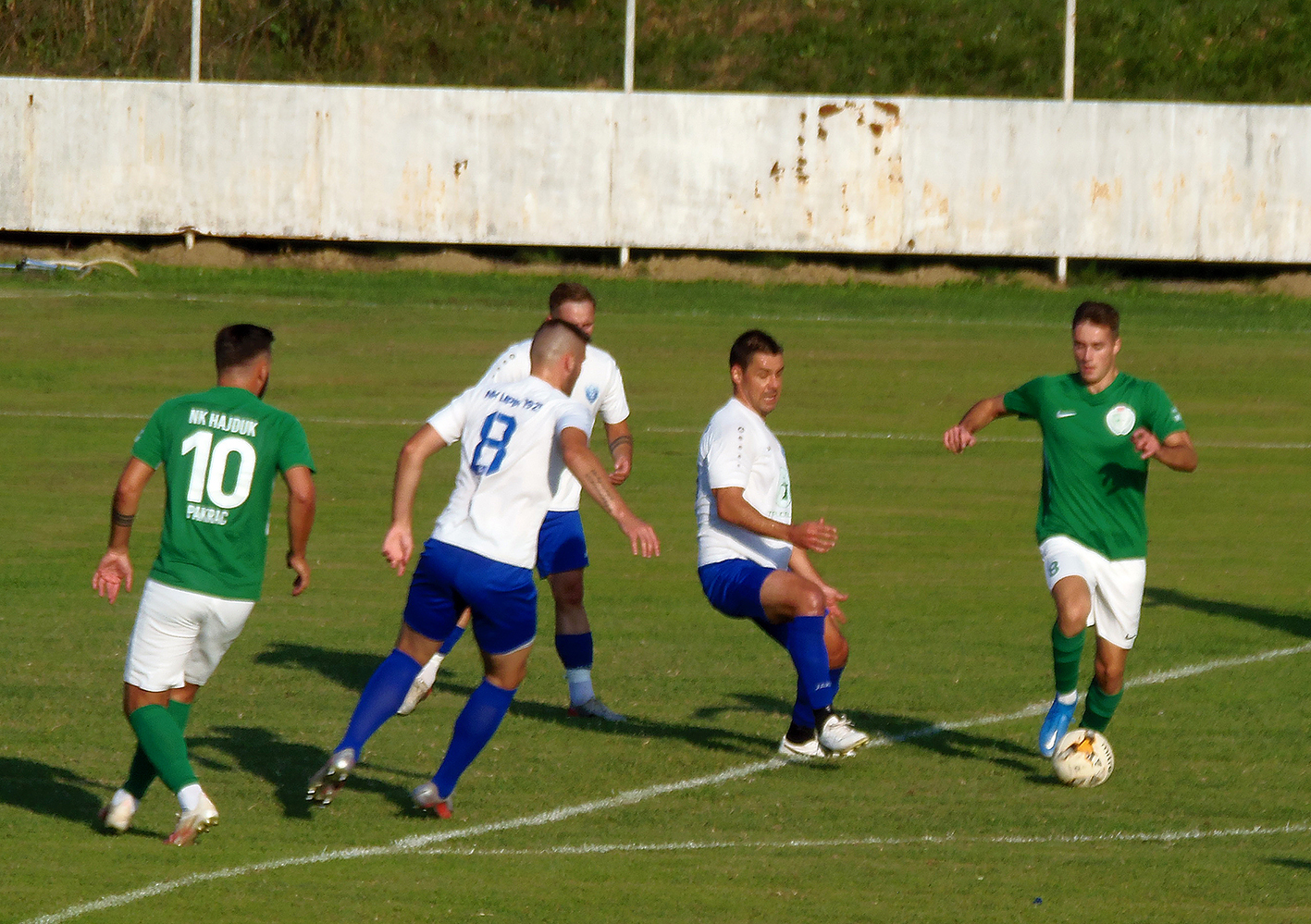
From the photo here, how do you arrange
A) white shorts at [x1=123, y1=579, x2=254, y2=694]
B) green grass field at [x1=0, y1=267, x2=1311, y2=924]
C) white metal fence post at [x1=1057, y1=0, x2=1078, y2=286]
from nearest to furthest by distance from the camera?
green grass field at [x1=0, y1=267, x2=1311, y2=924] < white shorts at [x1=123, y1=579, x2=254, y2=694] < white metal fence post at [x1=1057, y1=0, x2=1078, y2=286]

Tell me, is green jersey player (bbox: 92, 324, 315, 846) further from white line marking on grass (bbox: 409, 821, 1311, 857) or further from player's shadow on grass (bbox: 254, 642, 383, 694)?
player's shadow on grass (bbox: 254, 642, 383, 694)

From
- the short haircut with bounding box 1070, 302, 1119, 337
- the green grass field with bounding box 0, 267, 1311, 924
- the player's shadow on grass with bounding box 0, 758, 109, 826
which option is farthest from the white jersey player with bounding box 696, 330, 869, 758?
the player's shadow on grass with bounding box 0, 758, 109, 826

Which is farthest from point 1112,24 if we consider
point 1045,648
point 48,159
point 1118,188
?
point 1045,648

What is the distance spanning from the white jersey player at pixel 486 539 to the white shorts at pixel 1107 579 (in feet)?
7.36

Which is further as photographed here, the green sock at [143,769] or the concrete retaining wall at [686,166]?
the concrete retaining wall at [686,166]

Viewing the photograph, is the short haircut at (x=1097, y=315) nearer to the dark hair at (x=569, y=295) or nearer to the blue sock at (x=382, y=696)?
the dark hair at (x=569, y=295)

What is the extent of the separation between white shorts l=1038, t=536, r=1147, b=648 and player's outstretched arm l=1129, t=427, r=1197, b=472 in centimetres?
51

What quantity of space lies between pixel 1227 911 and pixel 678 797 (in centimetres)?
244

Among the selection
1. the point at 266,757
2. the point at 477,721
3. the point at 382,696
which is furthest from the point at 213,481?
the point at 266,757

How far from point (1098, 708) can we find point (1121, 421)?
1315mm

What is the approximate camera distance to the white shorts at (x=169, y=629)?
6867 millimetres

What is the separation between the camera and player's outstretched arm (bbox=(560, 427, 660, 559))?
704 cm

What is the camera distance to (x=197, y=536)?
6898 millimetres

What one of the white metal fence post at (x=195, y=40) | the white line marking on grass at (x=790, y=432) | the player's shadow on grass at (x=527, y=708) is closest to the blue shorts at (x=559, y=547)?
the player's shadow on grass at (x=527, y=708)
